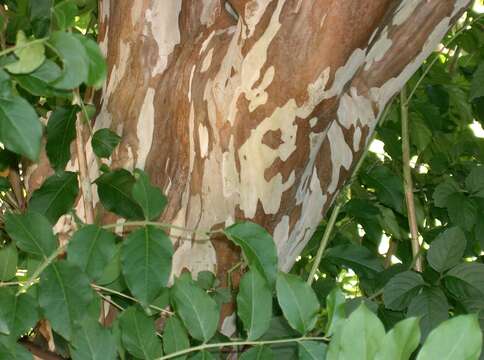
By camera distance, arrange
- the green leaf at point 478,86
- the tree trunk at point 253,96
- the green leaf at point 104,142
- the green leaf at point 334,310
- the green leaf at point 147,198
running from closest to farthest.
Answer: the green leaf at point 334,310, the green leaf at point 147,198, the tree trunk at point 253,96, the green leaf at point 104,142, the green leaf at point 478,86

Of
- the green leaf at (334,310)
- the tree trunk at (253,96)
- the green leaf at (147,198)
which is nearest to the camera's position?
the green leaf at (334,310)

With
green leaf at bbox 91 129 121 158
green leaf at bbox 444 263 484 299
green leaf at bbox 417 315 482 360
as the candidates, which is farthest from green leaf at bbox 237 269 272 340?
green leaf at bbox 444 263 484 299

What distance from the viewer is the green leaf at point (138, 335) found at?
2.48 feet

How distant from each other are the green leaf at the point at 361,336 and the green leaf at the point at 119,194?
0.45 meters

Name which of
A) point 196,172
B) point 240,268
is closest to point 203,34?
point 196,172

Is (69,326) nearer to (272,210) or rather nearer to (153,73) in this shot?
(272,210)

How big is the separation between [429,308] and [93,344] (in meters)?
0.48

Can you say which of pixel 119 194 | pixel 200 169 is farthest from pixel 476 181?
pixel 119 194

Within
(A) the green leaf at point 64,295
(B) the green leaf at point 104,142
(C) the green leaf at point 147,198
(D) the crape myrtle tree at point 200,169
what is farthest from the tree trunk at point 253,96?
(A) the green leaf at point 64,295

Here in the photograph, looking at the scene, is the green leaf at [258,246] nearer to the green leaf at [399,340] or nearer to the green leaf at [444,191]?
the green leaf at [399,340]

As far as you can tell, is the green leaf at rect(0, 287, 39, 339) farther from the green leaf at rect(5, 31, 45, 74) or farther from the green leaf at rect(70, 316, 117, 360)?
the green leaf at rect(5, 31, 45, 74)

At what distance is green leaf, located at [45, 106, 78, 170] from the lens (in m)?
0.96

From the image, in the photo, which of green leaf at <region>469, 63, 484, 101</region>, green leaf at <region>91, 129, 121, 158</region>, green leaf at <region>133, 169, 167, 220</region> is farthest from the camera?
green leaf at <region>469, 63, 484, 101</region>

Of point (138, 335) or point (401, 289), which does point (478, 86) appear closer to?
point (401, 289)
